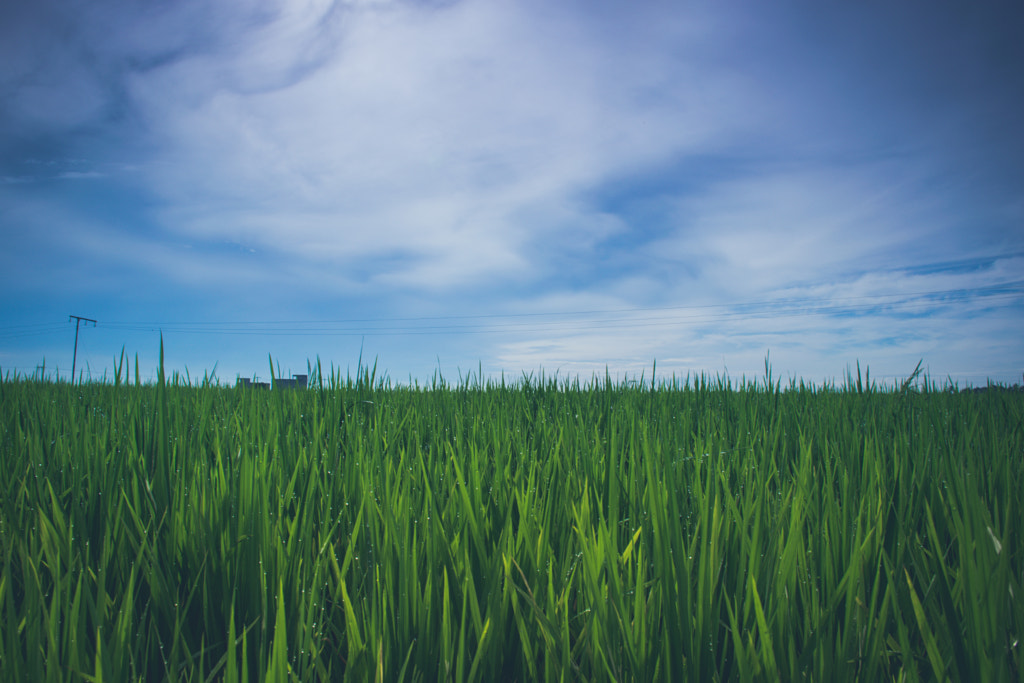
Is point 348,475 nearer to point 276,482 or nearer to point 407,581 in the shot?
point 276,482

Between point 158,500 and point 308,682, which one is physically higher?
point 158,500

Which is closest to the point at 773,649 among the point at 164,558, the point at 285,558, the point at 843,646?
the point at 843,646

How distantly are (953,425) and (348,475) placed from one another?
11.6 ft

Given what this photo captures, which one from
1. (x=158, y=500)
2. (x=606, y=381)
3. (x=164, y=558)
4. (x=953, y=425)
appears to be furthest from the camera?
(x=606, y=381)

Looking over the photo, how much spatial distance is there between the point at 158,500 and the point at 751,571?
152cm

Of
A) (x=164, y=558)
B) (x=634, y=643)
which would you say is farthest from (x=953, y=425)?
(x=164, y=558)

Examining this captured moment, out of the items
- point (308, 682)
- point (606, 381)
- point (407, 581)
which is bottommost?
point (308, 682)

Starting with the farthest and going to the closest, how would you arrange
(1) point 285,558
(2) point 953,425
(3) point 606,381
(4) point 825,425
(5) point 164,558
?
(3) point 606,381 → (2) point 953,425 → (4) point 825,425 → (5) point 164,558 → (1) point 285,558

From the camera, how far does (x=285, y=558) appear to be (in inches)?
42.7

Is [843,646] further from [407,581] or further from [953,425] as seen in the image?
[953,425]

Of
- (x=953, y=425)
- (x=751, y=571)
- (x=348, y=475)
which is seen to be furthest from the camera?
(x=953, y=425)

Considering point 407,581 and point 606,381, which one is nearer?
point 407,581

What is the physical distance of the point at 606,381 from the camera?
14.1 feet

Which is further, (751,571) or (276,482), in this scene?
(276,482)
